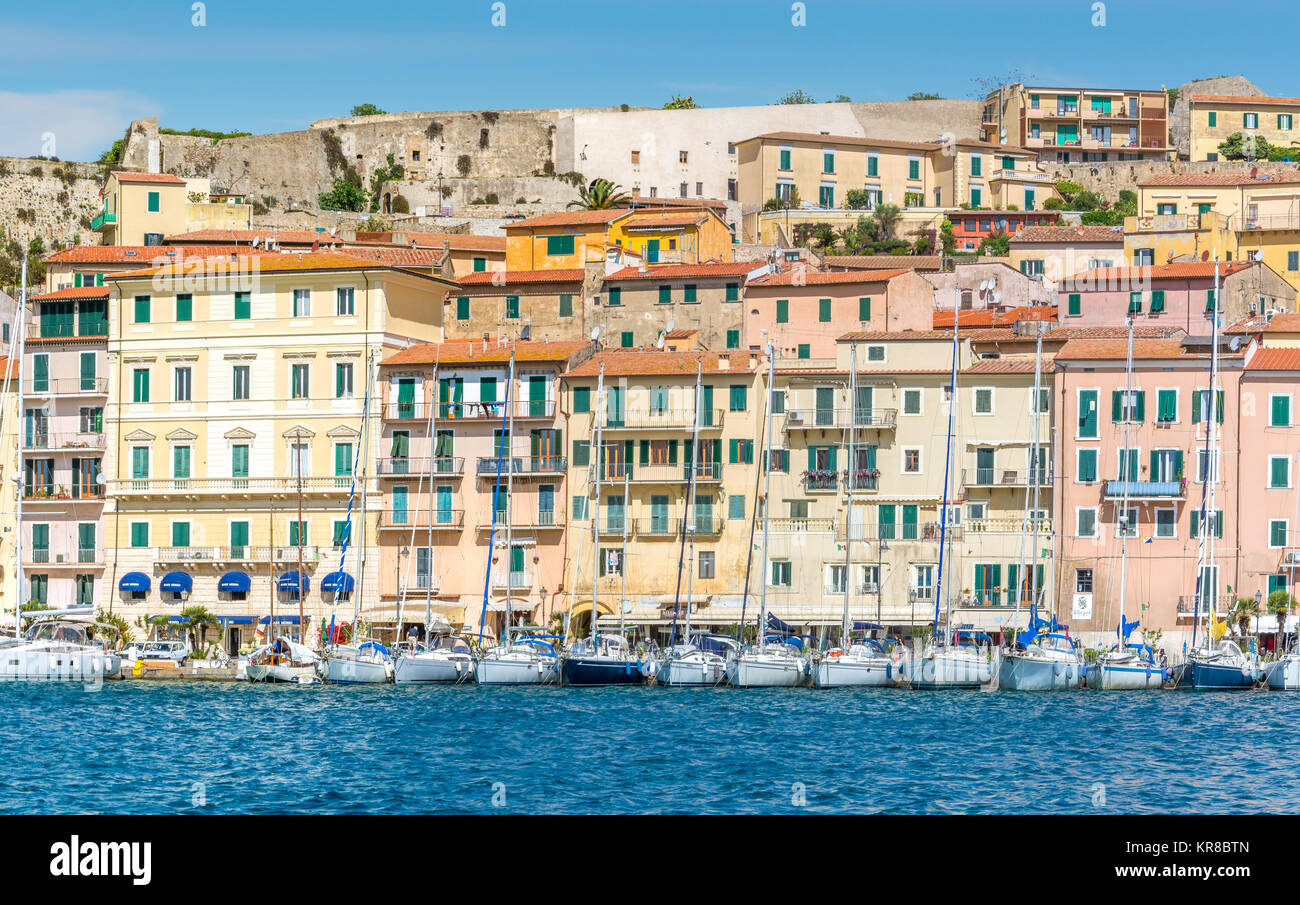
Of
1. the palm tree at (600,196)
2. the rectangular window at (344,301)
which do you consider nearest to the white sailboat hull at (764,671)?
the rectangular window at (344,301)

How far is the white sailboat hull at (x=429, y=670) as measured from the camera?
169 ft

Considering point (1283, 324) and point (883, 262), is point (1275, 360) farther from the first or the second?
point (883, 262)

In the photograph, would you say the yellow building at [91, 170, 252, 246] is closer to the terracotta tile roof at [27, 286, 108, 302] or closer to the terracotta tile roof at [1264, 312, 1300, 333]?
the terracotta tile roof at [27, 286, 108, 302]

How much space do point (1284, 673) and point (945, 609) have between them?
32.3 ft

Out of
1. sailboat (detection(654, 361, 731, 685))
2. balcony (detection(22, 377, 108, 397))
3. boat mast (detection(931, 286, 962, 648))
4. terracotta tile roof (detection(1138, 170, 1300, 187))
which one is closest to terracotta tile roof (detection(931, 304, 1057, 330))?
boat mast (detection(931, 286, 962, 648))

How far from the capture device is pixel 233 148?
3974 inches

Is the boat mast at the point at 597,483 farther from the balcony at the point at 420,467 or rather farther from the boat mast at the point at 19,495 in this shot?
the boat mast at the point at 19,495

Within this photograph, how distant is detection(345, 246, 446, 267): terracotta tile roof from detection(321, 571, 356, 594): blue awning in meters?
10.8

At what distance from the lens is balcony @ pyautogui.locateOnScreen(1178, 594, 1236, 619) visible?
54312 millimetres

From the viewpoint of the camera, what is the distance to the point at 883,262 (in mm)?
79375

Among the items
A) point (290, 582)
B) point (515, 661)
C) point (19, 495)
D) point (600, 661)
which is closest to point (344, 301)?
point (290, 582)

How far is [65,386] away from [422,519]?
1403cm

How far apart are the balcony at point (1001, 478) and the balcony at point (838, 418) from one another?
2860 mm
